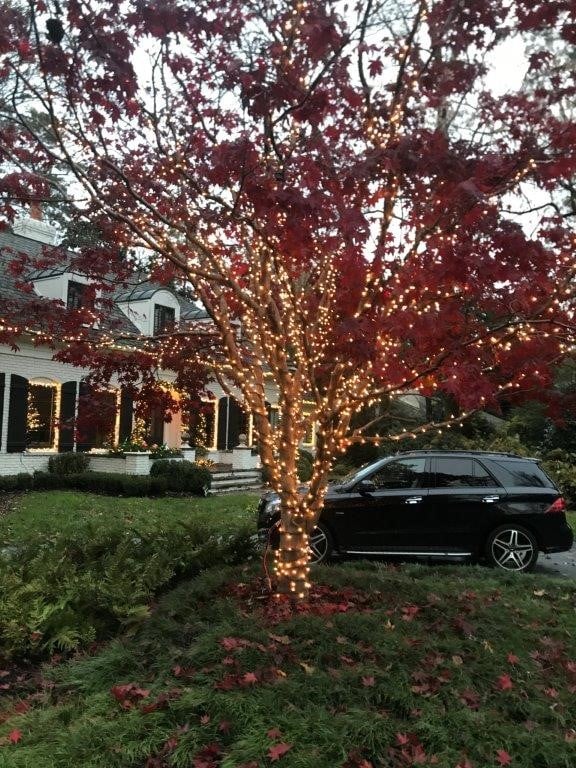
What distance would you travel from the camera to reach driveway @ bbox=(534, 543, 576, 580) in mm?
8625

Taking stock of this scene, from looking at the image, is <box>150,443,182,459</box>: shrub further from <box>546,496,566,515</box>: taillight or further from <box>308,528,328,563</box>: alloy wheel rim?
<box>546,496,566,515</box>: taillight

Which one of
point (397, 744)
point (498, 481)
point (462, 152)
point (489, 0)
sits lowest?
point (397, 744)

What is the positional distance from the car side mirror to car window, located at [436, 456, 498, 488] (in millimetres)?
873

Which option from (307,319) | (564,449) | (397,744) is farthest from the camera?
(564,449)

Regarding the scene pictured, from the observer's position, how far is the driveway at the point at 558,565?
8625mm

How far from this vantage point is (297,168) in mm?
5352

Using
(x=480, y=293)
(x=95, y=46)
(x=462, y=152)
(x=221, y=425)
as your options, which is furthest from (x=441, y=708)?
(x=221, y=425)

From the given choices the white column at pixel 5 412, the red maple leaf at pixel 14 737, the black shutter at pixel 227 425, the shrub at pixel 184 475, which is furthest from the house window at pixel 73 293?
the red maple leaf at pixel 14 737

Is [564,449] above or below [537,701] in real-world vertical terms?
above

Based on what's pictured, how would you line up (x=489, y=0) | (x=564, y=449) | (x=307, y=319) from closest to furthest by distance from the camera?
(x=489, y=0), (x=307, y=319), (x=564, y=449)

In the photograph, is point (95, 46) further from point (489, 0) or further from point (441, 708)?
point (441, 708)

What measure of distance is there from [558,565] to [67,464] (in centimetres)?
1210

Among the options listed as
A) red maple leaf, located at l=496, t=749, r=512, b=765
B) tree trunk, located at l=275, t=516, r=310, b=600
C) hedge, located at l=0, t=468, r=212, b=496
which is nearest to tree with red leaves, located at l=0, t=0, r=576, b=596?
tree trunk, located at l=275, t=516, r=310, b=600

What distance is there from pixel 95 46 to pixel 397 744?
5.01 m
